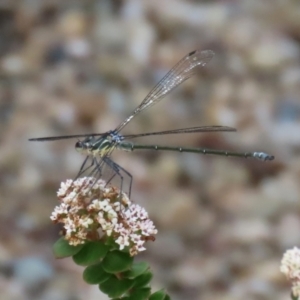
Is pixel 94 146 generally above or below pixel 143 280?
above

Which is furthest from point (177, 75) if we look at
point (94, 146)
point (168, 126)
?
point (168, 126)

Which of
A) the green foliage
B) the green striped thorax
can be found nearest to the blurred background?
the green striped thorax

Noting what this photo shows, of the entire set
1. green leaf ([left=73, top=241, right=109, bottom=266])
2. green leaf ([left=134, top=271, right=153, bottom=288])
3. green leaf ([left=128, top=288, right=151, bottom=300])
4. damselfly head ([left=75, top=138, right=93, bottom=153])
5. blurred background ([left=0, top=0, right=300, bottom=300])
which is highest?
blurred background ([left=0, top=0, right=300, bottom=300])

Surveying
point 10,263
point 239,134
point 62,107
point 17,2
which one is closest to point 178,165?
point 239,134

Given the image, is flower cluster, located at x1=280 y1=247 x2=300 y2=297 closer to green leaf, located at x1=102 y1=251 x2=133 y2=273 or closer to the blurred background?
green leaf, located at x1=102 y1=251 x2=133 y2=273

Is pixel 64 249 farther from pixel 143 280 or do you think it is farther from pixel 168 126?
pixel 168 126

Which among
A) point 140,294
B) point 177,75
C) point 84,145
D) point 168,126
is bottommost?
point 140,294

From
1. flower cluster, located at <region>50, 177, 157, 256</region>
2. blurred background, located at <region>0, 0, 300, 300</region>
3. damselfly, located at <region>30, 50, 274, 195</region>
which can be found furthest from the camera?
blurred background, located at <region>0, 0, 300, 300</region>
